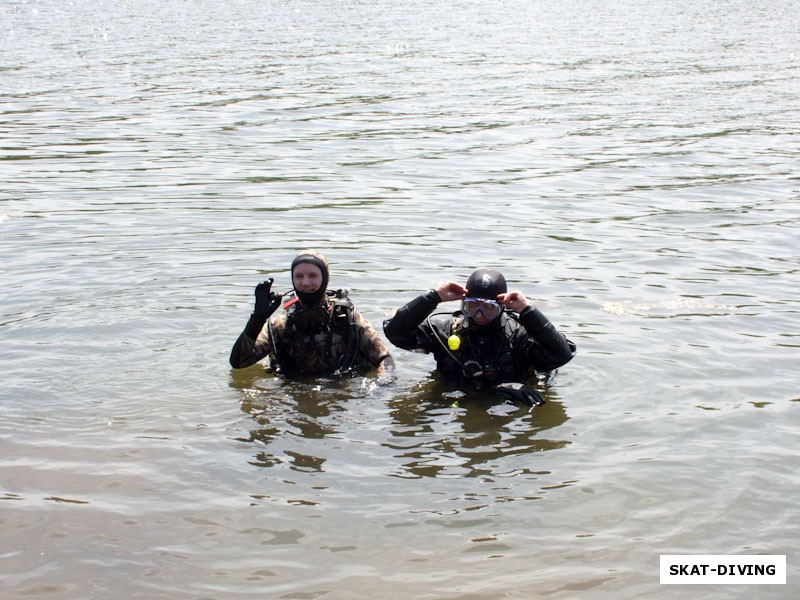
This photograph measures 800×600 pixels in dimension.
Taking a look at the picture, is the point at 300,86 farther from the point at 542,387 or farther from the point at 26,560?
the point at 26,560

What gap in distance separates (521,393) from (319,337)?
1.81 meters

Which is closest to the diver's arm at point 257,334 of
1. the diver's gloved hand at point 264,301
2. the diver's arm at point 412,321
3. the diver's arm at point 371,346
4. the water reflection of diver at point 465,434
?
the diver's gloved hand at point 264,301

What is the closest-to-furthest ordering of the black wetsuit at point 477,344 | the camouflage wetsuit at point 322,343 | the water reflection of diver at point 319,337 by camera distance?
1. the black wetsuit at point 477,344
2. the water reflection of diver at point 319,337
3. the camouflage wetsuit at point 322,343

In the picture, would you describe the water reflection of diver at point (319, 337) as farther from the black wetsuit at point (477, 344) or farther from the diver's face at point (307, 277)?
the black wetsuit at point (477, 344)

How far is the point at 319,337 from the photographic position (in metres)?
8.90

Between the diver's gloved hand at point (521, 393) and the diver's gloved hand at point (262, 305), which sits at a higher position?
the diver's gloved hand at point (262, 305)

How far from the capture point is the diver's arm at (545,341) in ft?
26.7

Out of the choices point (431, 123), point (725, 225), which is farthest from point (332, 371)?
point (431, 123)

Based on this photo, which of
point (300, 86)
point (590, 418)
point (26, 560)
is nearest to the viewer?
point (26, 560)

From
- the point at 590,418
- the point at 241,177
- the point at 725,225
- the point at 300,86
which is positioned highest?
the point at 300,86

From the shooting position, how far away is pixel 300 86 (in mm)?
25766

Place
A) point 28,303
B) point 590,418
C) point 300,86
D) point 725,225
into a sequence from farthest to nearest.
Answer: point 300,86
point 725,225
point 28,303
point 590,418

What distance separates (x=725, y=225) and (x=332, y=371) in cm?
696

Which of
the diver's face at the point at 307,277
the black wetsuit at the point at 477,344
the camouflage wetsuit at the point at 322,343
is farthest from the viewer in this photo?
the camouflage wetsuit at the point at 322,343
